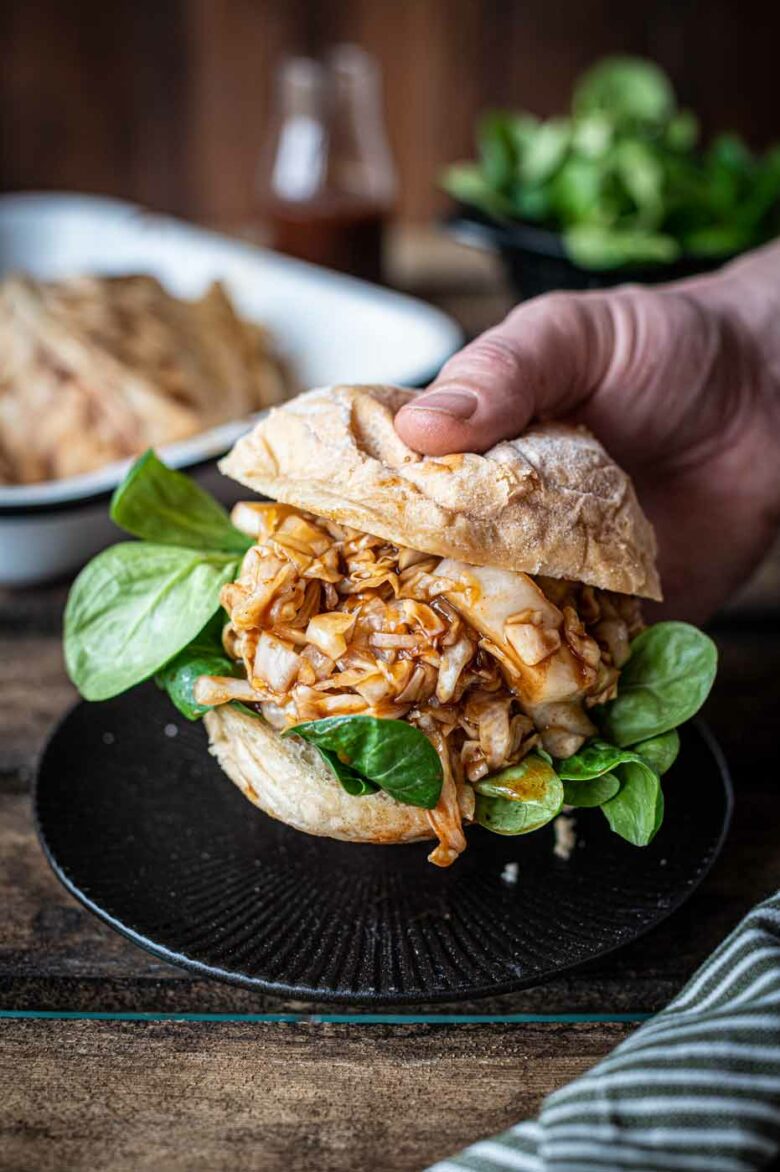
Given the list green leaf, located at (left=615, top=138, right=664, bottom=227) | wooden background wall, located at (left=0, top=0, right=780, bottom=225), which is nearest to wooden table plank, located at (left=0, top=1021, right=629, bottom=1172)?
green leaf, located at (left=615, top=138, right=664, bottom=227)

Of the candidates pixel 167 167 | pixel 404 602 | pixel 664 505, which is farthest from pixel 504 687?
A: pixel 167 167

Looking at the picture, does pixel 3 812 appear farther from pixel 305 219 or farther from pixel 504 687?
pixel 305 219

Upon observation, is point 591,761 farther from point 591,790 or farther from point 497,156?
point 497,156

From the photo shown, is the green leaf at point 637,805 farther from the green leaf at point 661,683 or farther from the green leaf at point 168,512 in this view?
the green leaf at point 168,512

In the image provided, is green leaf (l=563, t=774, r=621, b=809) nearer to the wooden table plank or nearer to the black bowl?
the wooden table plank

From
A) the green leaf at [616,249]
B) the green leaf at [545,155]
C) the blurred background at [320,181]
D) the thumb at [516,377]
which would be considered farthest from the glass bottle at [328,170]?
the thumb at [516,377]

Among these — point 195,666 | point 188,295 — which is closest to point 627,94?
point 188,295

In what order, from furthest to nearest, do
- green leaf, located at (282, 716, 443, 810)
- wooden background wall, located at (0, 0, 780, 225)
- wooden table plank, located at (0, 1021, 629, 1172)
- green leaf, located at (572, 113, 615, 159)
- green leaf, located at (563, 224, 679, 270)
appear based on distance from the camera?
1. wooden background wall, located at (0, 0, 780, 225)
2. green leaf, located at (572, 113, 615, 159)
3. green leaf, located at (563, 224, 679, 270)
4. green leaf, located at (282, 716, 443, 810)
5. wooden table plank, located at (0, 1021, 629, 1172)
